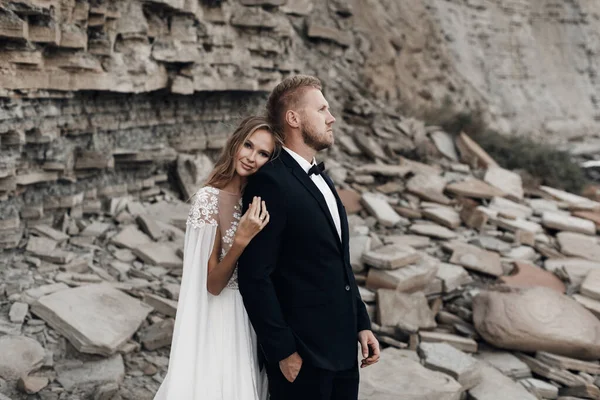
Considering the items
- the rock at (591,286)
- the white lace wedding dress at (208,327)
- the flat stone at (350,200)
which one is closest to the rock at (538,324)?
the rock at (591,286)

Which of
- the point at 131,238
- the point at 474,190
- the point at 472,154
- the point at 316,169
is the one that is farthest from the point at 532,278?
the point at 472,154

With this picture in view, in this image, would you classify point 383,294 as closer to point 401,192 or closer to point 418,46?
point 401,192

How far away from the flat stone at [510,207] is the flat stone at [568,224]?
0.31 m

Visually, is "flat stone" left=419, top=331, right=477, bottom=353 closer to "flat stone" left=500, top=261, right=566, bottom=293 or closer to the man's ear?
"flat stone" left=500, top=261, right=566, bottom=293

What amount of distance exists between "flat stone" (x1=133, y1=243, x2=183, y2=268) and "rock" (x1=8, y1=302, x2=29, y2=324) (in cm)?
141

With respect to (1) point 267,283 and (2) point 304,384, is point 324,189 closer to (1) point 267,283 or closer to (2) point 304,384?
(1) point 267,283

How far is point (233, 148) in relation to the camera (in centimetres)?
272

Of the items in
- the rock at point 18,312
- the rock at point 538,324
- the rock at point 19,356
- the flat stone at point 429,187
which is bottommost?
the rock at point 19,356

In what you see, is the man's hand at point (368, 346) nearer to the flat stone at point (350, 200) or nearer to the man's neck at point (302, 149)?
the man's neck at point (302, 149)

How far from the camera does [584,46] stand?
19594mm

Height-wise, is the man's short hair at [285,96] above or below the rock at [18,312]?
above

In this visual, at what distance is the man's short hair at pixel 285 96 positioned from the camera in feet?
9.07

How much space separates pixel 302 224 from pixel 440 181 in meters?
7.28

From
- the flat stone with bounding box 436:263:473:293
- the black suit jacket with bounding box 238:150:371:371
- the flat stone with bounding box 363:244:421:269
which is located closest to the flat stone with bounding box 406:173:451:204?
the flat stone with bounding box 436:263:473:293
